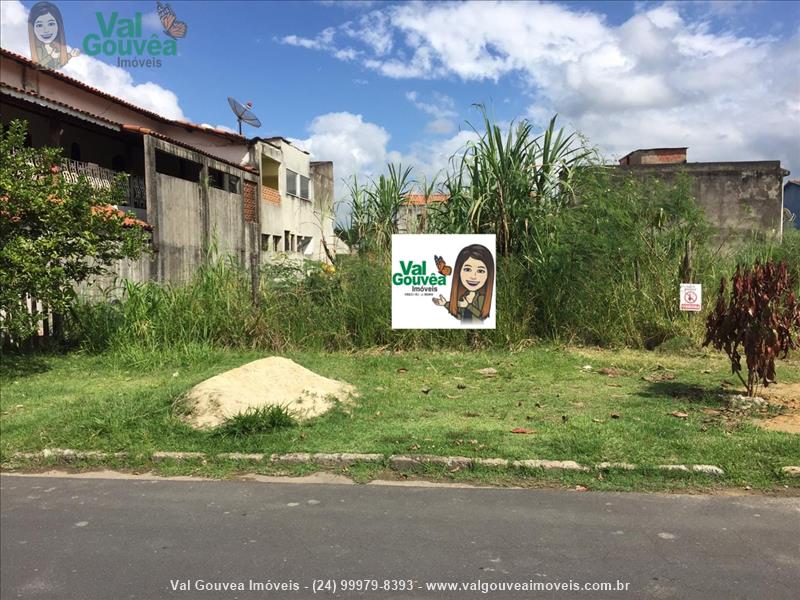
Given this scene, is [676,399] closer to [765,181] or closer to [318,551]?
[318,551]

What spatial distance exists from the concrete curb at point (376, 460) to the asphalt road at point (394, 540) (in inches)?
13.7

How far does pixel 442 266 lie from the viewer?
934 cm

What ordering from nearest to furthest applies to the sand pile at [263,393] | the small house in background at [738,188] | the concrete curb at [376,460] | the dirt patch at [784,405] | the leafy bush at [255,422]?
the concrete curb at [376,460]
the leafy bush at [255,422]
the dirt patch at [784,405]
the sand pile at [263,393]
the small house in background at [738,188]

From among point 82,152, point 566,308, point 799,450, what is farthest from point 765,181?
point 82,152

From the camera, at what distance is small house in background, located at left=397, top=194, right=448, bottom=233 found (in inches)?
407

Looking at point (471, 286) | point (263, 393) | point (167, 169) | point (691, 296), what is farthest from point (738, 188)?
point (263, 393)

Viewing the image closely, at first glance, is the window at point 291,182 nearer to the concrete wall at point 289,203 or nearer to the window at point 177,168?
the concrete wall at point 289,203

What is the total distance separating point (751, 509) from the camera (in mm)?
4039

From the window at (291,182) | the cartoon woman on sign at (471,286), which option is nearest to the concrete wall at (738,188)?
the window at (291,182)

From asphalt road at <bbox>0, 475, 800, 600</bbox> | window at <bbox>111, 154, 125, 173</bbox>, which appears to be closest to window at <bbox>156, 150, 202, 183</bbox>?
window at <bbox>111, 154, 125, 173</bbox>

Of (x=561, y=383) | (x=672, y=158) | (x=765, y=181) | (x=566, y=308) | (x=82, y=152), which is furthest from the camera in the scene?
(x=672, y=158)

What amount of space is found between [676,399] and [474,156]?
204 inches

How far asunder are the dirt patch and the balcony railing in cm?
1161

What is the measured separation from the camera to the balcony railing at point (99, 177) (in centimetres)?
1367
